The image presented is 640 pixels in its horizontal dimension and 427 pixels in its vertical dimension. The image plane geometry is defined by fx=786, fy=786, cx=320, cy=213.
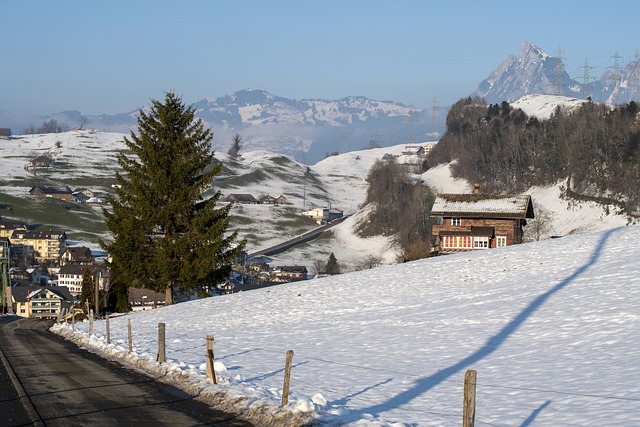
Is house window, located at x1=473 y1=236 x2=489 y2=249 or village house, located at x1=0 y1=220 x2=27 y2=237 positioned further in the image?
village house, located at x1=0 y1=220 x2=27 y2=237

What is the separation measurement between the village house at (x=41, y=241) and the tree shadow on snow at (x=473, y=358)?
158m

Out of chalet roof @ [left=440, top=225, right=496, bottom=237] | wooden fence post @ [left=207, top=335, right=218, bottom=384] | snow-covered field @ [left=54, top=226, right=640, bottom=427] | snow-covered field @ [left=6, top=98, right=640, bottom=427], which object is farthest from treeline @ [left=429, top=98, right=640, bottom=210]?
wooden fence post @ [left=207, top=335, right=218, bottom=384]

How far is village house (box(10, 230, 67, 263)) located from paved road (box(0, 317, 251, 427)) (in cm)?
16221

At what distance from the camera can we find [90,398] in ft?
57.2

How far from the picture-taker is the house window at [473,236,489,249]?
79.9 meters

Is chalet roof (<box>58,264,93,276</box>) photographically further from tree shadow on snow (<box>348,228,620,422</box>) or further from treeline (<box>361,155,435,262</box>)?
tree shadow on snow (<box>348,228,620,422</box>)

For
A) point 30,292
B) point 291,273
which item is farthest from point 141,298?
point 30,292

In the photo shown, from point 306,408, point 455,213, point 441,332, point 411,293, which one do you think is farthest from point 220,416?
point 455,213

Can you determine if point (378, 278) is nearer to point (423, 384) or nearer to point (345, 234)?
point (423, 384)

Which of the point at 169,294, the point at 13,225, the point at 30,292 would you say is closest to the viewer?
the point at 169,294

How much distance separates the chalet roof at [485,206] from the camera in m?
78.2

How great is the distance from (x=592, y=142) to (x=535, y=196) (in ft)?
52.2

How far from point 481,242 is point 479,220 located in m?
2.31

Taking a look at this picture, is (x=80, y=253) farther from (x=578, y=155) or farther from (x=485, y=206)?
(x=485, y=206)
